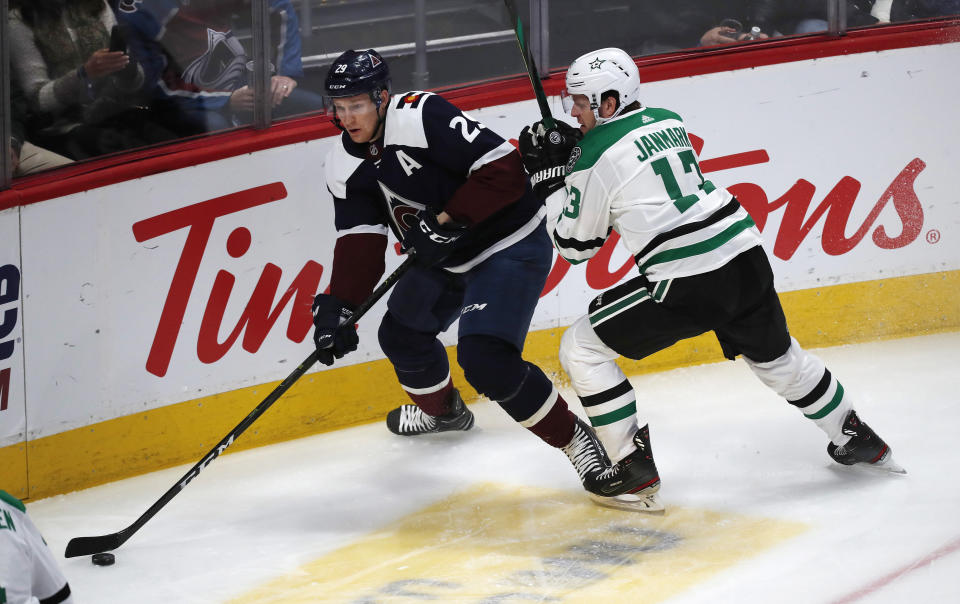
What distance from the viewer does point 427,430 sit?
379 centimetres

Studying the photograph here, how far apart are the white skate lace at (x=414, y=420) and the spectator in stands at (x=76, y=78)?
3.57 ft

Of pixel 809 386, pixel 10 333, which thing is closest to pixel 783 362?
pixel 809 386

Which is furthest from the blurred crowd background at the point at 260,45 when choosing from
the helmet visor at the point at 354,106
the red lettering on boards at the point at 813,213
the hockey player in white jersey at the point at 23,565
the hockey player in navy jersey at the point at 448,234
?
the hockey player in white jersey at the point at 23,565

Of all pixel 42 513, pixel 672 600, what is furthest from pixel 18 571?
pixel 42 513

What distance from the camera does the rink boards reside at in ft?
11.1

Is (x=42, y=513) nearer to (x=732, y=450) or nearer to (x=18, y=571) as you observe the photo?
(x=18, y=571)

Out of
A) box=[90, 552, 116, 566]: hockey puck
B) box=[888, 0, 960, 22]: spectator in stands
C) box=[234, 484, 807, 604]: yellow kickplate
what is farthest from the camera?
box=[888, 0, 960, 22]: spectator in stands

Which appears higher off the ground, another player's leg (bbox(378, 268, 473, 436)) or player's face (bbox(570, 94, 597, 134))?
player's face (bbox(570, 94, 597, 134))

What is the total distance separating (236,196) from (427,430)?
2.93ft

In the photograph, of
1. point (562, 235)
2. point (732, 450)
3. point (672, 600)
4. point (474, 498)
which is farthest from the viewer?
point (732, 450)

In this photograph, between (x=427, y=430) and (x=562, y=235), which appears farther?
(x=427, y=430)

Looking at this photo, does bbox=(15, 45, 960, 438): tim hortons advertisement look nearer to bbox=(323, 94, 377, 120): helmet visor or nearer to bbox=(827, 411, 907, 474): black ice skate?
bbox=(323, 94, 377, 120): helmet visor

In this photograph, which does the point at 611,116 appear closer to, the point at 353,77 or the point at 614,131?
the point at 614,131

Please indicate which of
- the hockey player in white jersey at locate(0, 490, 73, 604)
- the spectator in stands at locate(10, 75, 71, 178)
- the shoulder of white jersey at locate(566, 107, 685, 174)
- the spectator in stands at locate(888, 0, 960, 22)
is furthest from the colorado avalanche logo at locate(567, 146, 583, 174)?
the spectator in stands at locate(888, 0, 960, 22)
